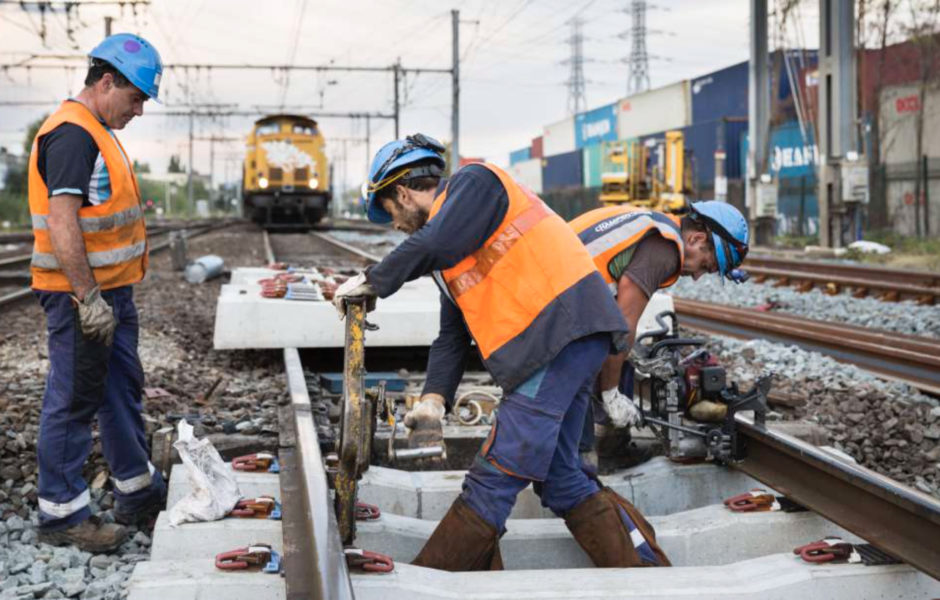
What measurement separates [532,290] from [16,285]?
1206 centimetres

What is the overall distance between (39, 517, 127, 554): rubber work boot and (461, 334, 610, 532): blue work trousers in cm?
139

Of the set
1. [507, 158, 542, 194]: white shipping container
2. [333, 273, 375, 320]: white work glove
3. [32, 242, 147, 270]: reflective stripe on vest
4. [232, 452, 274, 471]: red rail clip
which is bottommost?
[232, 452, 274, 471]: red rail clip

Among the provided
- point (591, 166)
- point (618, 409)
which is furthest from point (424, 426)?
point (591, 166)

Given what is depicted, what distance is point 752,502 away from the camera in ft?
12.0

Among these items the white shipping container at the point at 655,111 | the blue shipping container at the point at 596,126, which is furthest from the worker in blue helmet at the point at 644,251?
the blue shipping container at the point at 596,126

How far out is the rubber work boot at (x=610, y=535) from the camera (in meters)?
3.25

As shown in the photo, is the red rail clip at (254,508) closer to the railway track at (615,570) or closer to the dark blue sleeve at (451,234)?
the railway track at (615,570)

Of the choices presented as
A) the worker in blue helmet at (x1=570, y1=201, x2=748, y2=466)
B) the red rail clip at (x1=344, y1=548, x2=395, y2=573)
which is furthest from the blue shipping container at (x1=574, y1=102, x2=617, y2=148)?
the red rail clip at (x1=344, y1=548, x2=395, y2=573)

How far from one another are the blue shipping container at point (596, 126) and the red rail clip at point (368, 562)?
4620 centimetres

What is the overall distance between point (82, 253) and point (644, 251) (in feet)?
6.81

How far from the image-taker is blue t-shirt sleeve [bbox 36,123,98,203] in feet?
11.6

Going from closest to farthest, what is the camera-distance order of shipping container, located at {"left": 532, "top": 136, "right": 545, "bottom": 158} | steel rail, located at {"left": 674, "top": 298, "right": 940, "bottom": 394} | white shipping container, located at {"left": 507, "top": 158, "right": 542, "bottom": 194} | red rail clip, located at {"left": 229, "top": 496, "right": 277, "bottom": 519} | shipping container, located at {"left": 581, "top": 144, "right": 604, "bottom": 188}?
red rail clip, located at {"left": 229, "top": 496, "right": 277, "bottom": 519}
steel rail, located at {"left": 674, "top": 298, "right": 940, "bottom": 394}
shipping container, located at {"left": 581, "top": 144, "right": 604, "bottom": 188}
white shipping container, located at {"left": 507, "top": 158, "right": 542, "bottom": 194}
shipping container, located at {"left": 532, "top": 136, "right": 545, "bottom": 158}

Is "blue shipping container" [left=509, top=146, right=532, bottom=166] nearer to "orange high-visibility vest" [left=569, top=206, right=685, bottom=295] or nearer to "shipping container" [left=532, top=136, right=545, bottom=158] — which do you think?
"shipping container" [left=532, top=136, right=545, bottom=158]

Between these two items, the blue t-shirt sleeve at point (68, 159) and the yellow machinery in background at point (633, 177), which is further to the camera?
the yellow machinery in background at point (633, 177)
